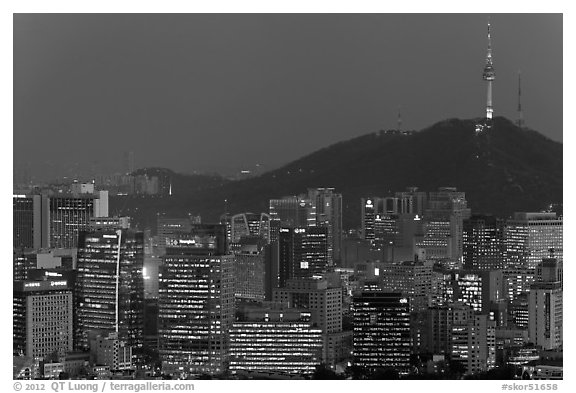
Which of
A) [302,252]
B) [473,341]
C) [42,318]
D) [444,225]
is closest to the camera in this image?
[42,318]

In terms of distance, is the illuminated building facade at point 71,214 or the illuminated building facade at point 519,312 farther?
the illuminated building facade at point 71,214

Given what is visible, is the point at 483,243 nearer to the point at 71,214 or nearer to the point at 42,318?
the point at 71,214

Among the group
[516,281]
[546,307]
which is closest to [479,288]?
[516,281]

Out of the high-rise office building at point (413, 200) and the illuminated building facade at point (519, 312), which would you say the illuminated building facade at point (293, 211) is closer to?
the high-rise office building at point (413, 200)

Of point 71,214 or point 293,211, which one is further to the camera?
point 293,211

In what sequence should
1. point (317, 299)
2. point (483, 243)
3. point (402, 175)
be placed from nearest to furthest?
1. point (317, 299)
2. point (402, 175)
3. point (483, 243)

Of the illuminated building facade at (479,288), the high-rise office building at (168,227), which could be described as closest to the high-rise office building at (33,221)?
the high-rise office building at (168,227)
